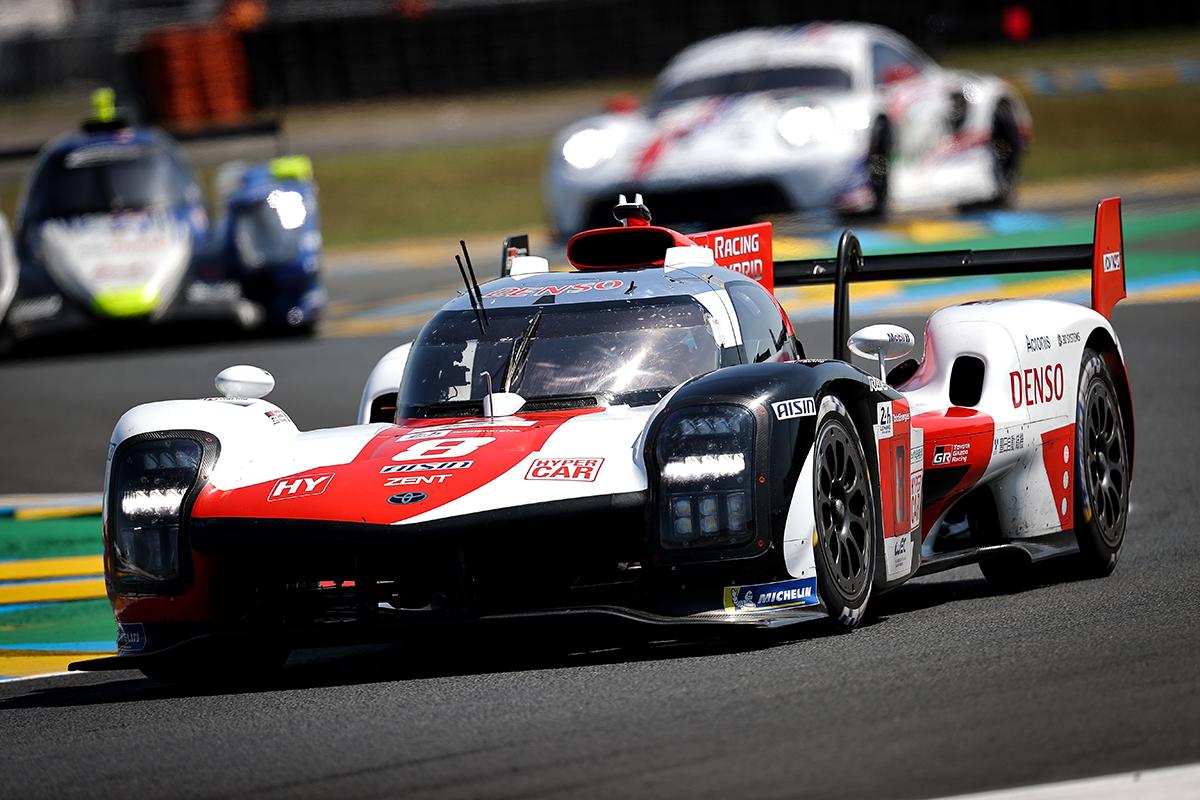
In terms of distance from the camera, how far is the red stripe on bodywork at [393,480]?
617 cm

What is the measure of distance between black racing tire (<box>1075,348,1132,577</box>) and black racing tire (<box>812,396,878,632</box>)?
1.34 metres

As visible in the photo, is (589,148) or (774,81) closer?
(589,148)

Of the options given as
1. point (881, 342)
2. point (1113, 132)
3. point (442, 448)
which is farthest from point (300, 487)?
point (1113, 132)

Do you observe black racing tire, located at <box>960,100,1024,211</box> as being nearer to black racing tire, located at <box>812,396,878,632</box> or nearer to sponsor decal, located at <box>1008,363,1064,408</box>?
sponsor decal, located at <box>1008,363,1064,408</box>

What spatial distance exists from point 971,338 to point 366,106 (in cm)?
2875

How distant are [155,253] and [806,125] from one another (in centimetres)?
508

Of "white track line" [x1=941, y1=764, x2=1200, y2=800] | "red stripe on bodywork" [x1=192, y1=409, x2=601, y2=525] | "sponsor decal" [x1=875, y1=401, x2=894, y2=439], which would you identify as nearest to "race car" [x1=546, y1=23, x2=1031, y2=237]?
"sponsor decal" [x1=875, y1=401, x2=894, y2=439]

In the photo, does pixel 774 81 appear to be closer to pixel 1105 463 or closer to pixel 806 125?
pixel 806 125

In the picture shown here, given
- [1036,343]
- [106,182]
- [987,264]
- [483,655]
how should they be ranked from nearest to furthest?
[483,655]
[1036,343]
[987,264]
[106,182]

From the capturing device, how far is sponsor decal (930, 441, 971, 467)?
7.49 m

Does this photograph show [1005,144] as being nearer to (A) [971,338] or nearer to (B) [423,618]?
(A) [971,338]

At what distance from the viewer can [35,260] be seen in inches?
657

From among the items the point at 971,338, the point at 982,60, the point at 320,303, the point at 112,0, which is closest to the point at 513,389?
the point at 971,338

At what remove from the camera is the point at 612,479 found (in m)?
6.16
